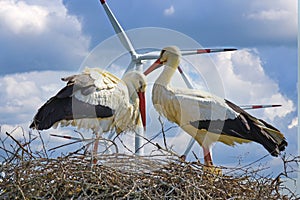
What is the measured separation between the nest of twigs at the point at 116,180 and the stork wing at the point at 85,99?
94.9 inches

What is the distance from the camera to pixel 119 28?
18.4 ft

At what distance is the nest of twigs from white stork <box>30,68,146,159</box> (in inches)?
93.7

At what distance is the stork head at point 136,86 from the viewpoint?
15.9 ft

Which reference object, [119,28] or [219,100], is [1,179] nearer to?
[219,100]

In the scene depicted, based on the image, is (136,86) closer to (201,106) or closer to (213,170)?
(201,106)

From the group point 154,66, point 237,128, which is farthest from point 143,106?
point 237,128

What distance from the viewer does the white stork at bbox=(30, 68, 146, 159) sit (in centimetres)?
457

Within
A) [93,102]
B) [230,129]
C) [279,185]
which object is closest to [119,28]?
[93,102]

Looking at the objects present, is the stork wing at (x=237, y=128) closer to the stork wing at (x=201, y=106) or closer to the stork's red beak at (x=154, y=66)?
the stork wing at (x=201, y=106)

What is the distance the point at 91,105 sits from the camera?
458 cm

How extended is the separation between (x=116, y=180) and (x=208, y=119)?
2418 mm

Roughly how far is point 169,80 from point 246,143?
65cm

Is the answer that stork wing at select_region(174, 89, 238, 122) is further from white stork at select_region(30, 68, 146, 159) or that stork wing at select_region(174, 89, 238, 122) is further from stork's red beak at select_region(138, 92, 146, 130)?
stork's red beak at select_region(138, 92, 146, 130)

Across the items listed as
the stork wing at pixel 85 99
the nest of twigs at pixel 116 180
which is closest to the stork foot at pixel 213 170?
the nest of twigs at pixel 116 180
